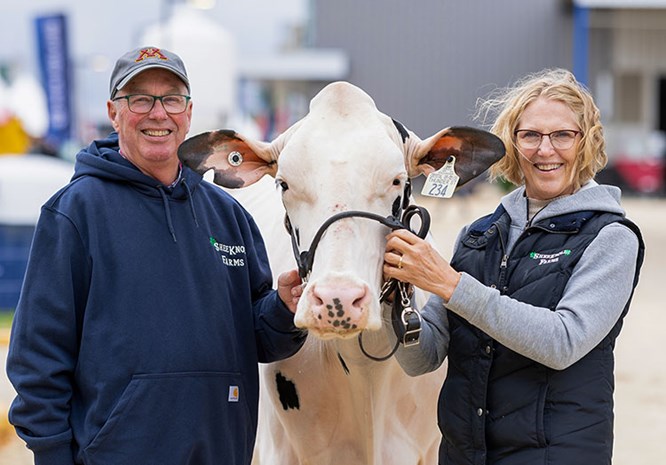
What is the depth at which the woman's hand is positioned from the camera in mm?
2645

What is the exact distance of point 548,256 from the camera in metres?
2.75

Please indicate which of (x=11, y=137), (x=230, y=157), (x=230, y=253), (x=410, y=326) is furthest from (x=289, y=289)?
(x=11, y=137)

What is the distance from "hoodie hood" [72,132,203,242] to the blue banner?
1483 centimetres

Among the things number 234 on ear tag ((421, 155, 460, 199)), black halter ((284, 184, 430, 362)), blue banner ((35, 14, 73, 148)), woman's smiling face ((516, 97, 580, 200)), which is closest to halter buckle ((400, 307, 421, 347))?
black halter ((284, 184, 430, 362))

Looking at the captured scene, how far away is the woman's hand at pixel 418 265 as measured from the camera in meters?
2.64

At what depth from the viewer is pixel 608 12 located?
28.4m

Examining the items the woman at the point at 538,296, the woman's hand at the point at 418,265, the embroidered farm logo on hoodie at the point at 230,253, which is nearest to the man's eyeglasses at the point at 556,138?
the woman at the point at 538,296

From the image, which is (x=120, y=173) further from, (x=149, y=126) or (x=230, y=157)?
(x=230, y=157)

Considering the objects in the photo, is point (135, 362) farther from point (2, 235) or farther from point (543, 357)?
point (2, 235)

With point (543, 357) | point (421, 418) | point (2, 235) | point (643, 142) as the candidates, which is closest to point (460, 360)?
point (543, 357)

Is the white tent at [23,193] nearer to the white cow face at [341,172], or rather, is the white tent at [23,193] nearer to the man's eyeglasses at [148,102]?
the white cow face at [341,172]

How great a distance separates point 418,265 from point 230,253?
720 mm

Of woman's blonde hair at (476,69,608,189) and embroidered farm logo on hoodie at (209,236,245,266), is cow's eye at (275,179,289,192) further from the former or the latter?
woman's blonde hair at (476,69,608,189)

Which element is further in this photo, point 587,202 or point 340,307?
point 587,202
